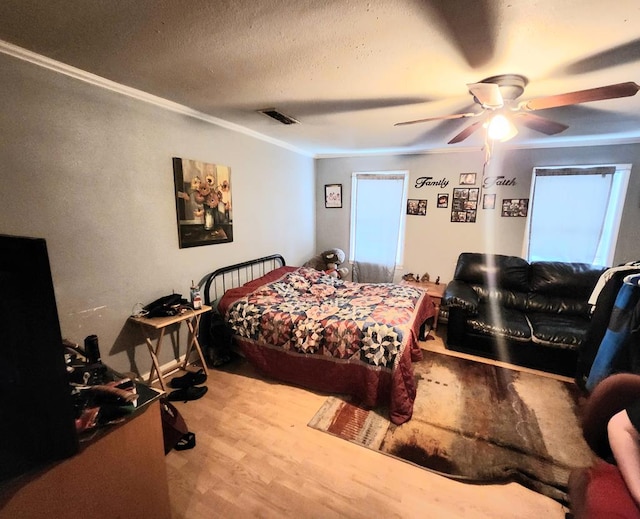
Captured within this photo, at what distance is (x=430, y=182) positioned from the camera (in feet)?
13.8

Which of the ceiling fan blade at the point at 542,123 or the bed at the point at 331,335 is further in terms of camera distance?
the bed at the point at 331,335

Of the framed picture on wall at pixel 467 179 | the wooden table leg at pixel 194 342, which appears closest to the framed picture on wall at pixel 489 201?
the framed picture on wall at pixel 467 179

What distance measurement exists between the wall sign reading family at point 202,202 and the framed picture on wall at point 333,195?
Result: 208cm

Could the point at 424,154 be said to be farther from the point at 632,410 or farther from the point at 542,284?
the point at 632,410

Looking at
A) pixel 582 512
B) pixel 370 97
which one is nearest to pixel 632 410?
pixel 582 512

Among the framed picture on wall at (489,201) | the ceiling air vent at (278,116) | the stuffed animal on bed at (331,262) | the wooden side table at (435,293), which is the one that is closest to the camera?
the ceiling air vent at (278,116)

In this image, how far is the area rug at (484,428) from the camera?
181 cm

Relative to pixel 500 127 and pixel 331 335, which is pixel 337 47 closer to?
pixel 500 127

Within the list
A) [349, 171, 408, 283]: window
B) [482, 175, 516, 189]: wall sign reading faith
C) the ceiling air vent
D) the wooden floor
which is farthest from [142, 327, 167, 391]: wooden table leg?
[482, 175, 516, 189]: wall sign reading faith

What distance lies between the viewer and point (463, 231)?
4133 millimetres

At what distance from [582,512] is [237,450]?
1770 millimetres

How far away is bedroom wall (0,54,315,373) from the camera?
1.73 metres

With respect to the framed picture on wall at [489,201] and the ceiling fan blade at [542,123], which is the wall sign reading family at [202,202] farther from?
the framed picture on wall at [489,201]

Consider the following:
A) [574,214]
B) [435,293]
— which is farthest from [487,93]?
[574,214]
